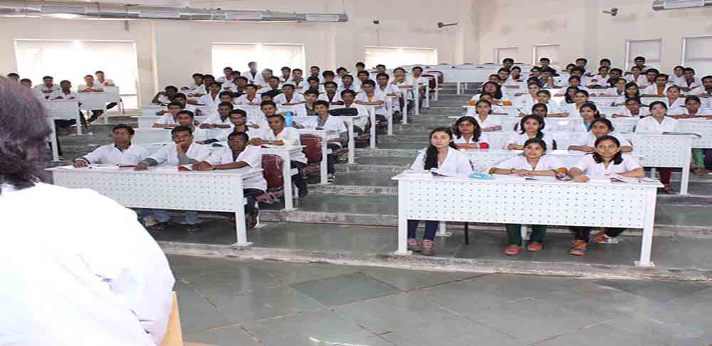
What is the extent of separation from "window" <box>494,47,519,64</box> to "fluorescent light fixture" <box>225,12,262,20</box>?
21.5 feet

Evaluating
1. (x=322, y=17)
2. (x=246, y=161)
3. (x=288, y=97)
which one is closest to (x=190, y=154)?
(x=246, y=161)

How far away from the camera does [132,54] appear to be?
13.0 m

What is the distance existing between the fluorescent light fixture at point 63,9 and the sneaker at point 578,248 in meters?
9.34

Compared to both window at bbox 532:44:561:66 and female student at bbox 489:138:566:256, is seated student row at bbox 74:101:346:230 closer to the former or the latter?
female student at bbox 489:138:566:256

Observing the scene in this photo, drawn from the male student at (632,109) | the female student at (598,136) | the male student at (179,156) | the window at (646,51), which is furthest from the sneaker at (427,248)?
the window at (646,51)

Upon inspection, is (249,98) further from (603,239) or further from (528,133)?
(603,239)

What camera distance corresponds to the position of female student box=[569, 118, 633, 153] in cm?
530

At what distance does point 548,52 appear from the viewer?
13930mm

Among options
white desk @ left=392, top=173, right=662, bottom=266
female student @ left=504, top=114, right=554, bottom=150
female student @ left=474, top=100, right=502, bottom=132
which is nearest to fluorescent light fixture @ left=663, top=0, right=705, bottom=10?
female student @ left=474, top=100, right=502, bottom=132

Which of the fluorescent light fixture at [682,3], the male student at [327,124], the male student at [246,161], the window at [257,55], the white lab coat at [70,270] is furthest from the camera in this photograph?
the window at [257,55]

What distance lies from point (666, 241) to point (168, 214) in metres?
4.49

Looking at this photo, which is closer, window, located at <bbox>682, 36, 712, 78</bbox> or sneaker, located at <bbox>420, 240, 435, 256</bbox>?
sneaker, located at <bbox>420, 240, 435, 256</bbox>

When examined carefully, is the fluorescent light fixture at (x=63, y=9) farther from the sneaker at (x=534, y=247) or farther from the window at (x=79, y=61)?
the sneaker at (x=534, y=247)

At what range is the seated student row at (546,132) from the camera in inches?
214
